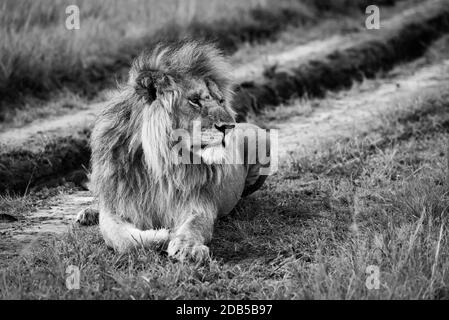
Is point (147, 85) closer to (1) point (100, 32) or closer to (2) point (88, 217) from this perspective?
(2) point (88, 217)

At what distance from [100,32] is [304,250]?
6.63m

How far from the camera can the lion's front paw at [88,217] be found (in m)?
4.77

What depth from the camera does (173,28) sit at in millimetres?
10547

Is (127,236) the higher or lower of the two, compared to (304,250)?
higher

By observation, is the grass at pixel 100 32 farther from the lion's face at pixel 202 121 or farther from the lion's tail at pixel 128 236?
the lion's tail at pixel 128 236

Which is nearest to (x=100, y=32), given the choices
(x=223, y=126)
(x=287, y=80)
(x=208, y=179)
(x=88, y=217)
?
(x=287, y=80)

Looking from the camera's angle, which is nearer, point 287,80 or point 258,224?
point 258,224

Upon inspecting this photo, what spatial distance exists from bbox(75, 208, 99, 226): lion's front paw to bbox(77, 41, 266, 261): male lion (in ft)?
1.51

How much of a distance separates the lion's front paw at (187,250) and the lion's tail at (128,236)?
114mm

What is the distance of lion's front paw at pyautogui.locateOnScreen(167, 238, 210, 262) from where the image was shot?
3.73 meters

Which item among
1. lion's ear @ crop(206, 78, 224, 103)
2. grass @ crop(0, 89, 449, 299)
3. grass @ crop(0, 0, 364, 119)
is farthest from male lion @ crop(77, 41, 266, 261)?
grass @ crop(0, 0, 364, 119)

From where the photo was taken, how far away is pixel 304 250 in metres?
4.09
